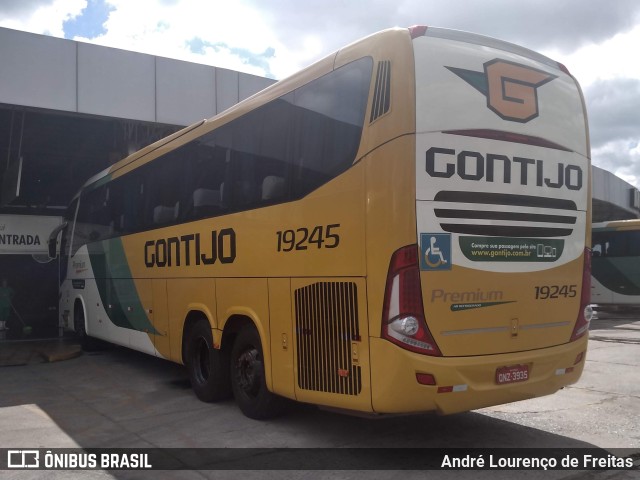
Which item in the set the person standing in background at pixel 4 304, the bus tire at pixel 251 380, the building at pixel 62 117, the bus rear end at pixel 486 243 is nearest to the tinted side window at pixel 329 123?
the bus rear end at pixel 486 243

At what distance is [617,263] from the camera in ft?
79.4

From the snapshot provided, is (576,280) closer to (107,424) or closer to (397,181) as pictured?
(397,181)

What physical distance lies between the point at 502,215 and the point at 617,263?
830 inches

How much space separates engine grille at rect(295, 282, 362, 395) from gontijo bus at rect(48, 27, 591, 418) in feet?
0.06

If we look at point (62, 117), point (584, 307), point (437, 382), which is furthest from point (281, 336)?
point (62, 117)

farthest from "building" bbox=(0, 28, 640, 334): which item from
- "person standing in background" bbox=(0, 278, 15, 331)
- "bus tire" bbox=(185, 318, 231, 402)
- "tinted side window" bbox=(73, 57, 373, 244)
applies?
"bus tire" bbox=(185, 318, 231, 402)

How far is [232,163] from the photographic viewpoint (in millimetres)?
7703

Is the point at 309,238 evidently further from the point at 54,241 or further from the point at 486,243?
the point at 54,241

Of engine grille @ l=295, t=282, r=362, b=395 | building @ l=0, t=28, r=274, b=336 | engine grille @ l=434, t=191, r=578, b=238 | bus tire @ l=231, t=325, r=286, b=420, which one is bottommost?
bus tire @ l=231, t=325, r=286, b=420

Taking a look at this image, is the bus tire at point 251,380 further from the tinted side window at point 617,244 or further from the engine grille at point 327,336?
the tinted side window at point 617,244

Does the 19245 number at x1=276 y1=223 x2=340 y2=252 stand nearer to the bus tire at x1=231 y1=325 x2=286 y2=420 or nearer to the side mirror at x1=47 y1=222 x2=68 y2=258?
the bus tire at x1=231 y1=325 x2=286 y2=420

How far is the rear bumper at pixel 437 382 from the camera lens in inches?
201

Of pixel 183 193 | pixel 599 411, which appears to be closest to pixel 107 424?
pixel 183 193

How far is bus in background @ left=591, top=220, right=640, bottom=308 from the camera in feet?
78.2
